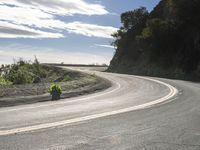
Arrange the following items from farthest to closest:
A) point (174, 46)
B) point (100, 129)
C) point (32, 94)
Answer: point (174, 46)
point (32, 94)
point (100, 129)

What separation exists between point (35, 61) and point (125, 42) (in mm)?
26116

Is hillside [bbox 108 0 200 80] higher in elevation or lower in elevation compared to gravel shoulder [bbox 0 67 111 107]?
higher

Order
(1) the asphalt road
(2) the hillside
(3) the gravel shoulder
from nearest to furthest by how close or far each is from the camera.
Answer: (1) the asphalt road
(3) the gravel shoulder
(2) the hillside

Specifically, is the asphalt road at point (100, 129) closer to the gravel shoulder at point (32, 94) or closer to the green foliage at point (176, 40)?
the gravel shoulder at point (32, 94)

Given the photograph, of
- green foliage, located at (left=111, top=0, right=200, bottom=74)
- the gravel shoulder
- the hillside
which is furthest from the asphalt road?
green foliage, located at (left=111, top=0, right=200, bottom=74)

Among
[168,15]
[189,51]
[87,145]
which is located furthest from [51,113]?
[168,15]

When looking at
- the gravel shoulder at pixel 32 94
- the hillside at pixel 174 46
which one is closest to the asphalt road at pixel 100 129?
the gravel shoulder at pixel 32 94

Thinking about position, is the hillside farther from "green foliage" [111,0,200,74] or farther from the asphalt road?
the asphalt road

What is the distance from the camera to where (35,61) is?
164ft

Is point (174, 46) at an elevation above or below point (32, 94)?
above

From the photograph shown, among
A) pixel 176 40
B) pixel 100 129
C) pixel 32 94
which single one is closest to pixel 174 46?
pixel 176 40

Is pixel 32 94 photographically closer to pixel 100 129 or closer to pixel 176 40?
pixel 100 129

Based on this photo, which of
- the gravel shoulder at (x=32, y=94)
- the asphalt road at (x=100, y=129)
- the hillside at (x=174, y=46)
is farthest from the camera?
the hillside at (x=174, y=46)

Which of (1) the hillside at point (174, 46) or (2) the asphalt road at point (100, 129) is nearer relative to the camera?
(2) the asphalt road at point (100, 129)
